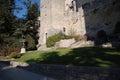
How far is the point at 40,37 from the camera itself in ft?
121

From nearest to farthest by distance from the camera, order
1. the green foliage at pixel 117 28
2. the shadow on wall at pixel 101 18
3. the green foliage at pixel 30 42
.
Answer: the green foliage at pixel 117 28 → the shadow on wall at pixel 101 18 → the green foliage at pixel 30 42

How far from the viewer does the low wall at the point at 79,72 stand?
778 centimetres

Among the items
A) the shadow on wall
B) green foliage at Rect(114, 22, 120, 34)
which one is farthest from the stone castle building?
green foliage at Rect(114, 22, 120, 34)

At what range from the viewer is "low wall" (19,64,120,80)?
7777 millimetres

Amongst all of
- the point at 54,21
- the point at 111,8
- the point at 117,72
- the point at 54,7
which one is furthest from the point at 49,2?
the point at 117,72

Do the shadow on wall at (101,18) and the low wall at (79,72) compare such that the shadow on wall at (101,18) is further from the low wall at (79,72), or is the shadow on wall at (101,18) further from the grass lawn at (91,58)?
the low wall at (79,72)

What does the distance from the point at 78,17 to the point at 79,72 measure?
23.3 meters

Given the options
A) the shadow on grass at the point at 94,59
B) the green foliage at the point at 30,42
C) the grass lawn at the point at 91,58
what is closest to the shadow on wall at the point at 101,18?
the grass lawn at the point at 91,58

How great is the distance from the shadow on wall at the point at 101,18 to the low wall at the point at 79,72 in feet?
43.2

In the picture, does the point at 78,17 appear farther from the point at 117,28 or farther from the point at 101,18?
the point at 117,28

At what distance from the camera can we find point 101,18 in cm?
2797

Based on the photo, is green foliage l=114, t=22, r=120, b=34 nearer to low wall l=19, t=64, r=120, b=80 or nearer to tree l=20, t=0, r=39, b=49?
low wall l=19, t=64, r=120, b=80

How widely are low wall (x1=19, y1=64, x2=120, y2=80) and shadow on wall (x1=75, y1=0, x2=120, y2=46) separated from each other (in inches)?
519

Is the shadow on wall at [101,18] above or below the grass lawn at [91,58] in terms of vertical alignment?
above
